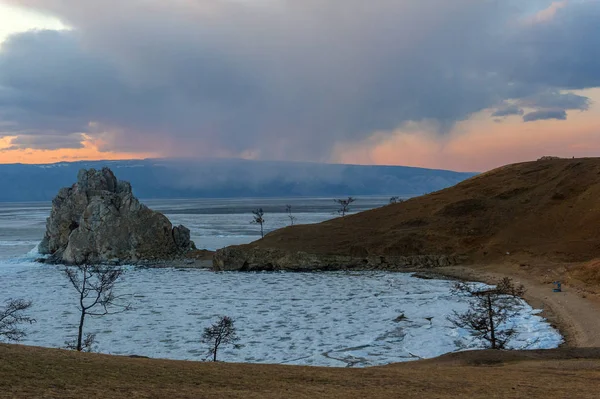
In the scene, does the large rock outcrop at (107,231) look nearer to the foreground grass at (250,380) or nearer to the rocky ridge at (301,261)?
the rocky ridge at (301,261)

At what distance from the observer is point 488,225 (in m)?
62.0

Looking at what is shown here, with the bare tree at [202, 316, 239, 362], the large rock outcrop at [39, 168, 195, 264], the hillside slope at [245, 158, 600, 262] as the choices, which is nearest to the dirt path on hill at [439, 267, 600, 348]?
the hillside slope at [245, 158, 600, 262]

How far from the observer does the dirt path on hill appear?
79.6ft

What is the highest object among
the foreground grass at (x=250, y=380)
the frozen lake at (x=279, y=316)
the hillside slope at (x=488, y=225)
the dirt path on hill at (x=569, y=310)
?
the hillside slope at (x=488, y=225)

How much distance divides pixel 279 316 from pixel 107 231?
144 feet

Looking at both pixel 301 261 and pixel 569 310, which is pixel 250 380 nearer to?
pixel 569 310

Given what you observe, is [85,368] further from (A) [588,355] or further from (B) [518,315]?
(B) [518,315]

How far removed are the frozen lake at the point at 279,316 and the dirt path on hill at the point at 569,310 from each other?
3.18 ft

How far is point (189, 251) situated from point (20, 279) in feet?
77.2

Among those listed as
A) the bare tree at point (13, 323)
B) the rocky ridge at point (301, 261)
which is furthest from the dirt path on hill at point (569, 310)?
the bare tree at point (13, 323)

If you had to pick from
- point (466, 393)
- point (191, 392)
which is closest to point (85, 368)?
point (191, 392)

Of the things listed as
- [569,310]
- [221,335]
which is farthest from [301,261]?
[221,335]

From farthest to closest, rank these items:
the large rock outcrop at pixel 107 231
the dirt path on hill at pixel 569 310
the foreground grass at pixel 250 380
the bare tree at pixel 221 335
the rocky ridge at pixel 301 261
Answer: the large rock outcrop at pixel 107 231, the rocky ridge at pixel 301 261, the dirt path on hill at pixel 569 310, the bare tree at pixel 221 335, the foreground grass at pixel 250 380

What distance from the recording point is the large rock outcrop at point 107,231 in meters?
65.9
